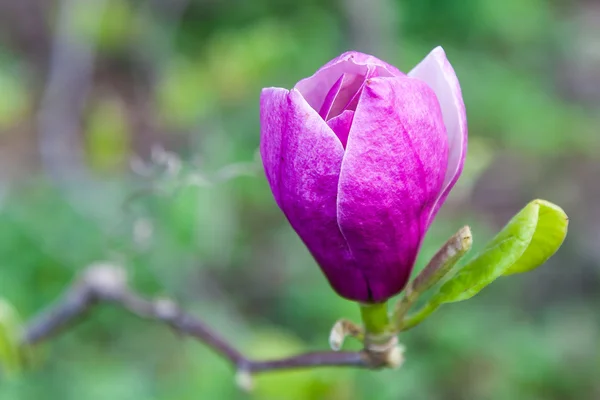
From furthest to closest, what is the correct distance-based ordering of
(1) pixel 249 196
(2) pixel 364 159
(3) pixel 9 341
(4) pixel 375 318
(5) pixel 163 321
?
(1) pixel 249 196 → (3) pixel 9 341 → (5) pixel 163 321 → (4) pixel 375 318 → (2) pixel 364 159

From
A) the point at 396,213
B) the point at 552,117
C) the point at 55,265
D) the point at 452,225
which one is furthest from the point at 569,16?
the point at 396,213

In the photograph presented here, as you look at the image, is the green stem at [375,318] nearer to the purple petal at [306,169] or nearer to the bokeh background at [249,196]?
the purple petal at [306,169]

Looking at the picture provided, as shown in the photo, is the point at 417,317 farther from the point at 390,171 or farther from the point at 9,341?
the point at 9,341

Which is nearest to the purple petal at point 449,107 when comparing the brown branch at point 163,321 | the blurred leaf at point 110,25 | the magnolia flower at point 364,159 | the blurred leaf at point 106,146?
the magnolia flower at point 364,159

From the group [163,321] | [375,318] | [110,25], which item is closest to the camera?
[375,318]

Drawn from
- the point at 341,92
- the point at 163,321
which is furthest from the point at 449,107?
the point at 163,321

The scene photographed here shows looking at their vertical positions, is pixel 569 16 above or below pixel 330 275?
below

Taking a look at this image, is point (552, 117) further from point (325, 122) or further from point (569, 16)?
point (325, 122)
